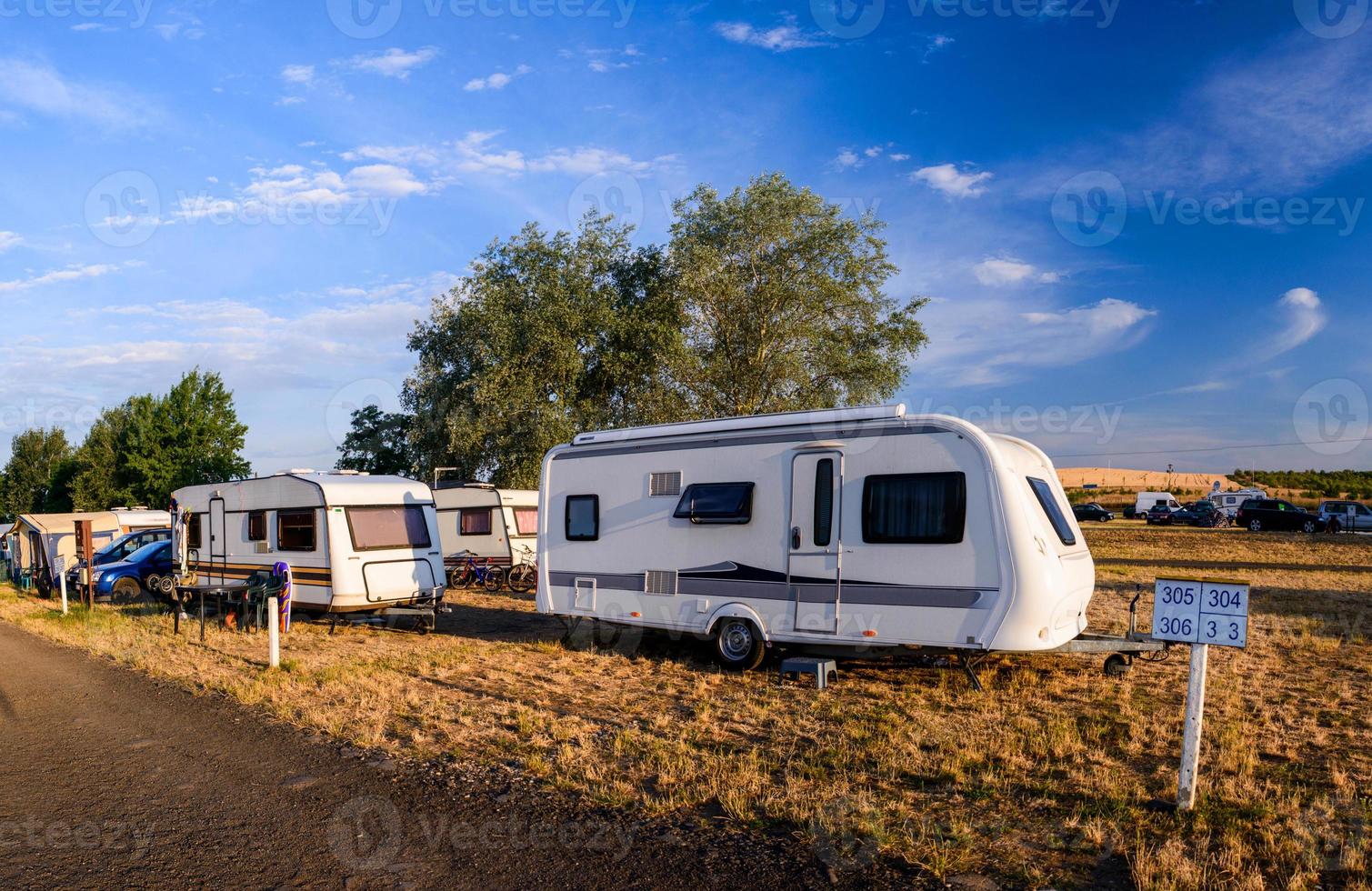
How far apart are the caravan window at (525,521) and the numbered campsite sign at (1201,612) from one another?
18.0m

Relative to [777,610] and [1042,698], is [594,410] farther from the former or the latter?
[1042,698]

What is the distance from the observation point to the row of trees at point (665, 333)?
85.3 ft

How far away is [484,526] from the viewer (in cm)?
2180

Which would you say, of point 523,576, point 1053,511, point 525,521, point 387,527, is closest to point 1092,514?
point 525,521

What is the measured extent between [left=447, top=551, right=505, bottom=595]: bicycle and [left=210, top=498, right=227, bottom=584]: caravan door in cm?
610

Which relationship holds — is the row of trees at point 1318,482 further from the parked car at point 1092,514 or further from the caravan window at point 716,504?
the caravan window at point 716,504

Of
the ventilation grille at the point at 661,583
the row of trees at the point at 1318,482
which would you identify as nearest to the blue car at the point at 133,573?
the ventilation grille at the point at 661,583

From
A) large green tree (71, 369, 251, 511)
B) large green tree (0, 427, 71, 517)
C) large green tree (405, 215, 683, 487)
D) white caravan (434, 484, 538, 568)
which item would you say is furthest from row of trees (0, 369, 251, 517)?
white caravan (434, 484, 538, 568)

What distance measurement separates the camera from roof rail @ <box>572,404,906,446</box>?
9.35 metres

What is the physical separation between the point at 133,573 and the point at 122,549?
2.18 meters

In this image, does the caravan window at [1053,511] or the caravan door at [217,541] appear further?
the caravan door at [217,541]

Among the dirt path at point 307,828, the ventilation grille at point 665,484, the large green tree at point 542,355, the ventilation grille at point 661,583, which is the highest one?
the large green tree at point 542,355

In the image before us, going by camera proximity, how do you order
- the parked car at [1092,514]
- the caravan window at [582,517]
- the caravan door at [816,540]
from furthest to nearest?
the parked car at [1092,514]
the caravan window at [582,517]
the caravan door at [816,540]

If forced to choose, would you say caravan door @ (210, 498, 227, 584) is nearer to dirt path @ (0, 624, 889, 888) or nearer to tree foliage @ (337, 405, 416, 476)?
dirt path @ (0, 624, 889, 888)
